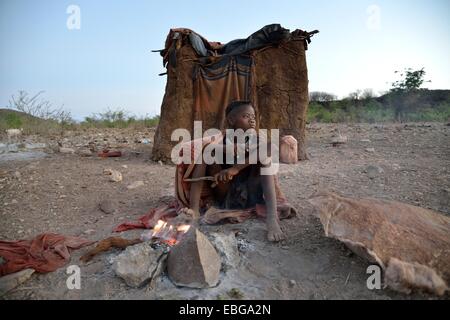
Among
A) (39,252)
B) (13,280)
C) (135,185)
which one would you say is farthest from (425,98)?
(13,280)

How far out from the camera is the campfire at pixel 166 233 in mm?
2048

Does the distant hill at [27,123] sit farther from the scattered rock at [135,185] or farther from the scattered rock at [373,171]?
the scattered rock at [373,171]

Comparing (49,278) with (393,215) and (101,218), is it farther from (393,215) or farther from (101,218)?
(393,215)

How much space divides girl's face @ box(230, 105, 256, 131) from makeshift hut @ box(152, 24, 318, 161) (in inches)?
89.5

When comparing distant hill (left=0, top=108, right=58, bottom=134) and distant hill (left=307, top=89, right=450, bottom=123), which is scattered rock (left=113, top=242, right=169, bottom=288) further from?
distant hill (left=307, top=89, right=450, bottom=123)

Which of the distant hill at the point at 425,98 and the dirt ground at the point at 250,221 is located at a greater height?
the distant hill at the point at 425,98

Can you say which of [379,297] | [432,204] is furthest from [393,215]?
[432,204]

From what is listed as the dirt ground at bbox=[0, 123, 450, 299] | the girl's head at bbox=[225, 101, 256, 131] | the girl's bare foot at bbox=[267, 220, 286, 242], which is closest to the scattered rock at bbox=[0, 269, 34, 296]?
the dirt ground at bbox=[0, 123, 450, 299]

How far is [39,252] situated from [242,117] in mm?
1572

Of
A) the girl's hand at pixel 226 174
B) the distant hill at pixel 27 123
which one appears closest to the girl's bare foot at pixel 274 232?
the girl's hand at pixel 226 174

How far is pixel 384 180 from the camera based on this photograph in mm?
3369

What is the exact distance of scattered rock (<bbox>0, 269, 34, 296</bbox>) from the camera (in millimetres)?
1663

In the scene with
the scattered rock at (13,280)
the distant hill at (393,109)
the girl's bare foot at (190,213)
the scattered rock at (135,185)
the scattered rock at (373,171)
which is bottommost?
the scattered rock at (13,280)

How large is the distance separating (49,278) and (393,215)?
6.37ft
